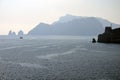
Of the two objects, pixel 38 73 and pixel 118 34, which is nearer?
pixel 38 73

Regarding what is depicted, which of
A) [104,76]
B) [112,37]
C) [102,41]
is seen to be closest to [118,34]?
[112,37]

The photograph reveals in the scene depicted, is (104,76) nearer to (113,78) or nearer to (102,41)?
(113,78)

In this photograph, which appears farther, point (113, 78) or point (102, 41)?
point (102, 41)

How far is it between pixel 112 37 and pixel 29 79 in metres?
123

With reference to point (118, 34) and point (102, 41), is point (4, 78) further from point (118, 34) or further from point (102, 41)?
point (102, 41)

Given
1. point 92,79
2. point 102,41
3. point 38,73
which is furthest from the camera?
point 102,41

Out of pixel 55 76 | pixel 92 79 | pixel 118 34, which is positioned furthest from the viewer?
pixel 118 34

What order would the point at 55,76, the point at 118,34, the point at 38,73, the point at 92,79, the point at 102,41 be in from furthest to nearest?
the point at 102,41, the point at 118,34, the point at 38,73, the point at 55,76, the point at 92,79

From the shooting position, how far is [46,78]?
35.1m

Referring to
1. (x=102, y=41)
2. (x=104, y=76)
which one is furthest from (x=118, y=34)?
(x=104, y=76)

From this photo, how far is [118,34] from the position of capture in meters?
142

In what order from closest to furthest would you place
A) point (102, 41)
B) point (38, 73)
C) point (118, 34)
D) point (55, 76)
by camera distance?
point (55, 76) < point (38, 73) < point (118, 34) < point (102, 41)

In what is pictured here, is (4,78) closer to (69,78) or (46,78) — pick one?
(46,78)

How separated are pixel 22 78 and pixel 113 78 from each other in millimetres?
16576
